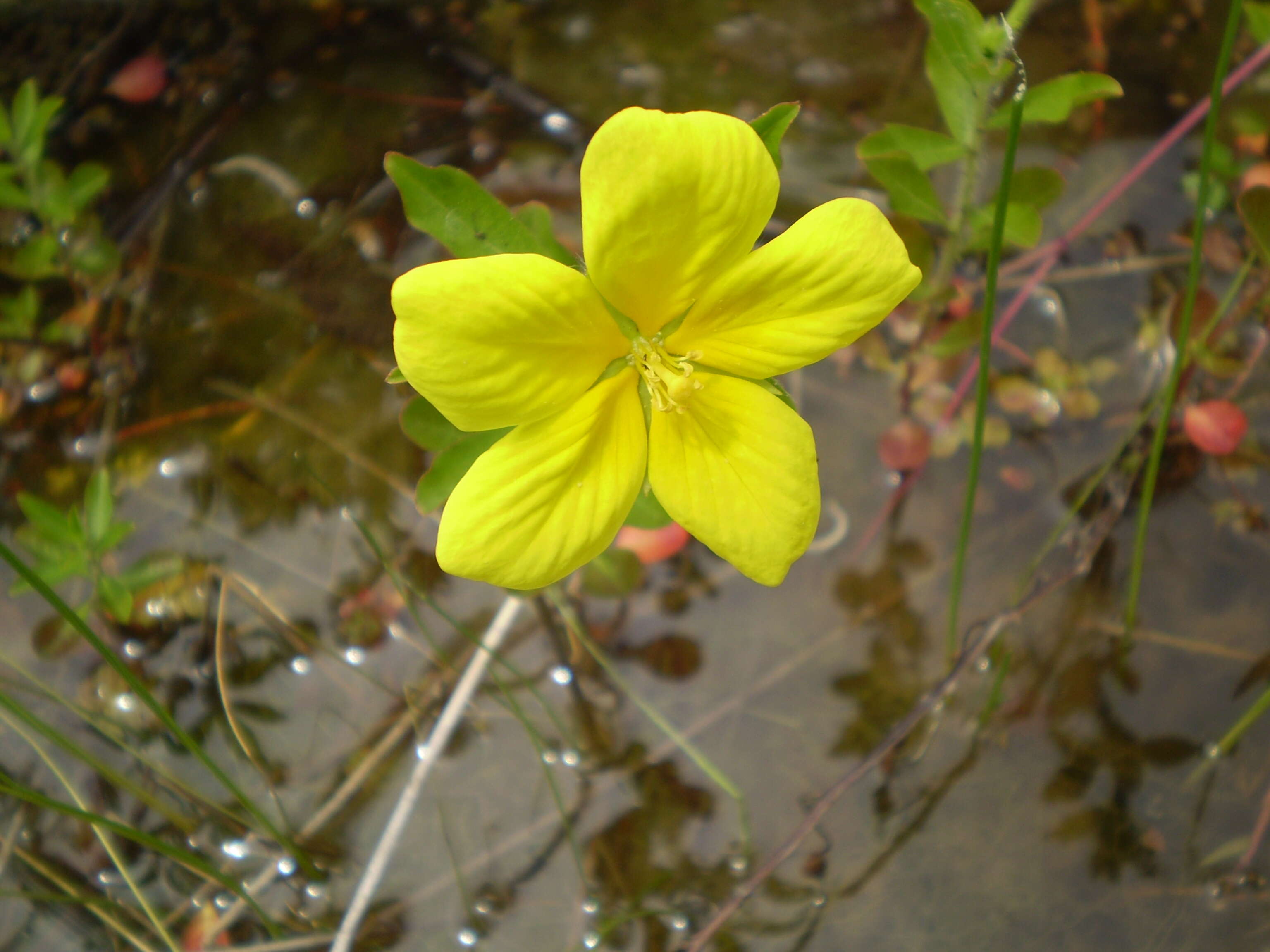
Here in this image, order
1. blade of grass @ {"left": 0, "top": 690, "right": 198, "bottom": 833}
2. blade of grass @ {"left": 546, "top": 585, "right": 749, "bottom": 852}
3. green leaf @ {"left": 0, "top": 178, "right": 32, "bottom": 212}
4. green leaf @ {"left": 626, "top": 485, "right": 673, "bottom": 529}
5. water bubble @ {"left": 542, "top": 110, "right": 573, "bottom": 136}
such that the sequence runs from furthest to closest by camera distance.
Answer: water bubble @ {"left": 542, "top": 110, "right": 573, "bottom": 136} < green leaf @ {"left": 0, "top": 178, "right": 32, "bottom": 212} < blade of grass @ {"left": 546, "top": 585, "right": 749, "bottom": 852} < blade of grass @ {"left": 0, "top": 690, "right": 198, "bottom": 833} < green leaf @ {"left": 626, "top": 485, "right": 673, "bottom": 529}

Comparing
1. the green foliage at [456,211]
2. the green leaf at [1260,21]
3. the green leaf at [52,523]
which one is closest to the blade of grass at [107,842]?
the green leaf at [52,523]

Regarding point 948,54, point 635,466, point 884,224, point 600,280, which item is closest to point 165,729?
point 635,466

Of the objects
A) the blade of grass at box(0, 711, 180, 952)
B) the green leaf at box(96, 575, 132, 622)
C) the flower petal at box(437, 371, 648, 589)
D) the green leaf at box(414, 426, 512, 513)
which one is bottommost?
the blade of grass at box(0, 711, 180, 952)

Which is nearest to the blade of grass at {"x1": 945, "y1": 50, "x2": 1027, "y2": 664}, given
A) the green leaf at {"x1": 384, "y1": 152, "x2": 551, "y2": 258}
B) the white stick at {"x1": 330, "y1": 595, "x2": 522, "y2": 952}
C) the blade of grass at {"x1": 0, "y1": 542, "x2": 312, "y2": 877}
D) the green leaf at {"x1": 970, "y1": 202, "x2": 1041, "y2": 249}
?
the green leaf at {"x1": 970, "y1": 202, "x2": 1041, "y2": 249}

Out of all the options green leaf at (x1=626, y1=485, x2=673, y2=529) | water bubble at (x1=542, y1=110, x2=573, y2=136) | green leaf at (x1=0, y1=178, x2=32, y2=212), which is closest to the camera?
green leaf at (x1=626, y1=485, x2=673, y2=529)

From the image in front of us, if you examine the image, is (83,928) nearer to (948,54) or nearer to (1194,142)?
(948,54)

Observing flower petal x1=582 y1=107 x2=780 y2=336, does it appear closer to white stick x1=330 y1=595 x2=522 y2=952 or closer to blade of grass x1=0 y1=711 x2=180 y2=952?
white stick x1=330 y1=595 x2=522 y2=952

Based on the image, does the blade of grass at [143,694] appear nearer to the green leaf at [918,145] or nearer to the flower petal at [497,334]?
the flower petal at [497,334]
